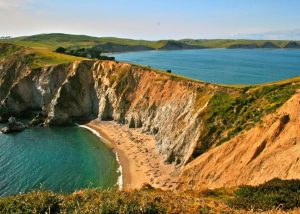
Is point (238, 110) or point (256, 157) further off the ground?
point (238, 110)

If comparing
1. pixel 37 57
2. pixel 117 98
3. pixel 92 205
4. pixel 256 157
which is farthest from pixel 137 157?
pixel 37 57

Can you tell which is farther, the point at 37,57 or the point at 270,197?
the point at 37,57

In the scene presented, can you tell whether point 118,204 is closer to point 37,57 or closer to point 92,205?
point 92,205

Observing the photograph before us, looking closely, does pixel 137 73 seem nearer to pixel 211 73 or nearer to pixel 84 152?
pixel 84 152

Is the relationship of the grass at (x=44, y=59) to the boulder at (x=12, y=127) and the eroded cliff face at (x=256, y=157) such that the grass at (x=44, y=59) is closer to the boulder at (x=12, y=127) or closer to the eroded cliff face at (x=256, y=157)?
the boulder at (x=12, y=127)

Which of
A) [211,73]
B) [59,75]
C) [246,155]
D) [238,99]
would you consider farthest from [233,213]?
[211,73]

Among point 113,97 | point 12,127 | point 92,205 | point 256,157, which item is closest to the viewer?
point 92,205

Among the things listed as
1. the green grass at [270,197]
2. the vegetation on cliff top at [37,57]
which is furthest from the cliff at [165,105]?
the green grass at [270,197]
